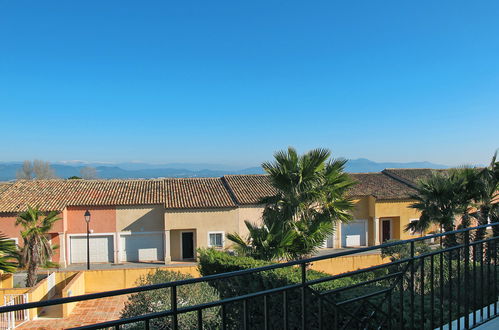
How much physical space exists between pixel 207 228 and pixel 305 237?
1471 cm

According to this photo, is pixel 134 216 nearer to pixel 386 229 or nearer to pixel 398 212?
pixel 386 229

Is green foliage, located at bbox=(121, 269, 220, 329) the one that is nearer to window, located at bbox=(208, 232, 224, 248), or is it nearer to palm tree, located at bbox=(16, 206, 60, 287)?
palm tree, located at bbox=(16, 206, 60, 287)

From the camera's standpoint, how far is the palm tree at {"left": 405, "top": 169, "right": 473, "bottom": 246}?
12.6m

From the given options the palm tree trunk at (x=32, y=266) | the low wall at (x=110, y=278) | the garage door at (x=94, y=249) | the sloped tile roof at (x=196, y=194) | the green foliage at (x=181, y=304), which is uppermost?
the sloped tile roof at (x=196, y=194)

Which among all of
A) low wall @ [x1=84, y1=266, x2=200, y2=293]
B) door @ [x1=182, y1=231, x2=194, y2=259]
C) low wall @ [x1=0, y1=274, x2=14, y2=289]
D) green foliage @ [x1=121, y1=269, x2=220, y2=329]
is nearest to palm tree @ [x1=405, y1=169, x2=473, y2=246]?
green foliage @ [x1=121, y1=269, x2=220, y2=329]

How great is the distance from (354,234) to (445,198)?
15649mm

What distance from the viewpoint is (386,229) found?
1105 inches

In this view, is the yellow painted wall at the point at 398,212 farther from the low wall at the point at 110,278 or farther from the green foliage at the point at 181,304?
the green foliage at the point at 181,304

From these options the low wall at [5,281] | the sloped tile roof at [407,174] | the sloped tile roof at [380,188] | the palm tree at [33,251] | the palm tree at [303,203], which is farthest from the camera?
the sloped tile roof at [407,174]

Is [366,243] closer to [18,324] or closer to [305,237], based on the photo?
[305,237]

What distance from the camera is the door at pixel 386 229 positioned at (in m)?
27.9

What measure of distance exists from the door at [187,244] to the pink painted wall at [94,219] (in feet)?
15.8

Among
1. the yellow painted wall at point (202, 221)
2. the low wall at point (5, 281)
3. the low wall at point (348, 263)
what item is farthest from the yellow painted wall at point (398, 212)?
the low wall at point (5, 281)

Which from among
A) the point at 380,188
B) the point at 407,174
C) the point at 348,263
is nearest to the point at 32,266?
A: the point at 348,263
